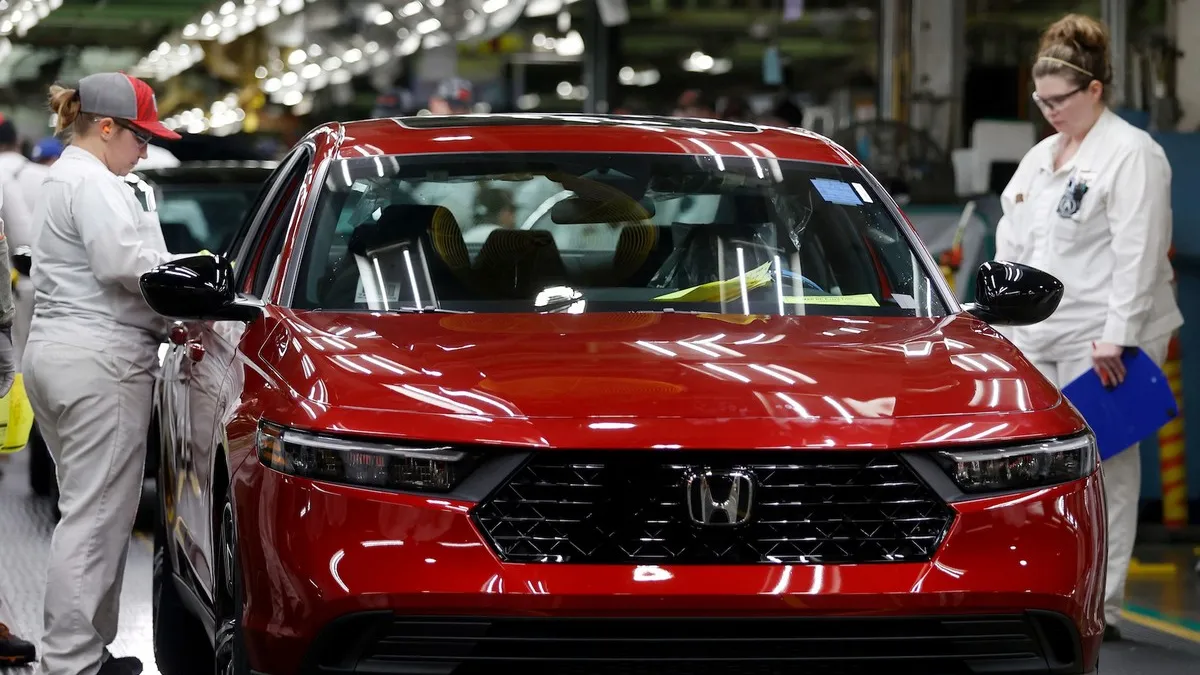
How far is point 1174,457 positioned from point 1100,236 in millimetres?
3194

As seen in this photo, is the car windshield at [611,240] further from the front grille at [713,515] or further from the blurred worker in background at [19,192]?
the blurred worker in background at [19,192]

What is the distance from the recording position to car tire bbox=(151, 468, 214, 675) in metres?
6.36

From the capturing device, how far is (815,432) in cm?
393

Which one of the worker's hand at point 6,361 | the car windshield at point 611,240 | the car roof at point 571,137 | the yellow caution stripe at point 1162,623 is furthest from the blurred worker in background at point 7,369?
the yellow caution stripe at point 1162,623

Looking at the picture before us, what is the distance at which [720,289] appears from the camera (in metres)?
5.09

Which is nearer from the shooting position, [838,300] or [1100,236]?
[838,300]

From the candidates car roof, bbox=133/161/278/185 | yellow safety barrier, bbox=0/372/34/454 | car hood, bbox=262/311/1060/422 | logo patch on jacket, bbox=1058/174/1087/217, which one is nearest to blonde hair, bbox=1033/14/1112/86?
logo patch on jacket, bbox=1058/174/1087/217

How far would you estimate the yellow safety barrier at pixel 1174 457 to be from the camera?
1000 cm

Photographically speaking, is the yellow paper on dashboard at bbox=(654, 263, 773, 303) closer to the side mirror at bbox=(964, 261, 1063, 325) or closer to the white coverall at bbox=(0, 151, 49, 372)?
the side mirror at bbox=(964, 261, 1063, 325)

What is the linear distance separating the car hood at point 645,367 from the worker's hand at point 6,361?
1.94 meters

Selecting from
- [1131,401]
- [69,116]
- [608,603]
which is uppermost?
[69,116]

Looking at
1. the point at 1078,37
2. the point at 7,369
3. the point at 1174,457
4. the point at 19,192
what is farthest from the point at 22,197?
the point at 1078,37

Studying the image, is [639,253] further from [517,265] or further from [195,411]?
[195,411]

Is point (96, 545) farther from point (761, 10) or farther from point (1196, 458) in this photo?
point (761, 10)
